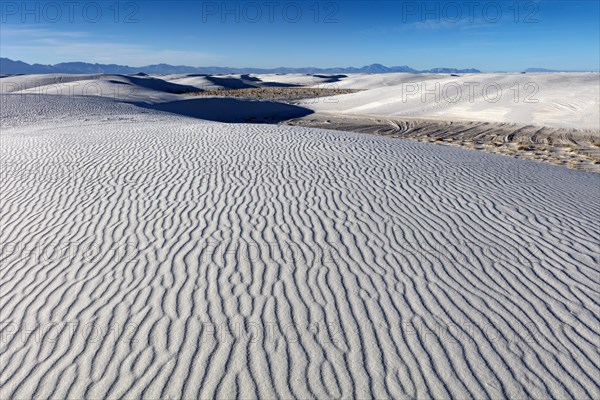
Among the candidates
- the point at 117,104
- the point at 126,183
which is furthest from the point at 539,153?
the point at 117,104

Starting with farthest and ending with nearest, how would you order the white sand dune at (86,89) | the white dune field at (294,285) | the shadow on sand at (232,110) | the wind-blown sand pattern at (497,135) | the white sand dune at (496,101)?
the white sand dune at (86,89), the shadow on sand at (232,110), the white sand dune at (496,101), the wind-blown sand pattern at (497,135), the white dune field at (294,285)

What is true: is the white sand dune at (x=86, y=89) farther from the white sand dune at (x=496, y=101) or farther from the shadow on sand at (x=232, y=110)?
the white sand dune at (x=496, y=101)

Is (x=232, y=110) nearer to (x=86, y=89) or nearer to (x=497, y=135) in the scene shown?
(x=86, y=89)

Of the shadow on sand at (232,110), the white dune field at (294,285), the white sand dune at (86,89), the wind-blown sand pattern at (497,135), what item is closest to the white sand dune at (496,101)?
the wind-blown sand pattern at (497,135)

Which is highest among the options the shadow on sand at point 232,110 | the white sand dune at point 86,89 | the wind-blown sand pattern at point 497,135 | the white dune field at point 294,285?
the white sand dune at point 86,89

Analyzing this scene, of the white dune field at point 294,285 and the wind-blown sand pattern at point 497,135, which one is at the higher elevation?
the wind-blown sand pattern at point 497,135

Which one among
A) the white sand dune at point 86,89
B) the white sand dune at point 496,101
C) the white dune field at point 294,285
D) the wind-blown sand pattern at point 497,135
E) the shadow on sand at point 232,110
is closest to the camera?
the white dune field at point 294,285

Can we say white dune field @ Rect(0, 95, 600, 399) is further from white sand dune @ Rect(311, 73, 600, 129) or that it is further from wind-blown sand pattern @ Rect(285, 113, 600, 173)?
white sand dune @ Rect(311, 73, 600, 129)

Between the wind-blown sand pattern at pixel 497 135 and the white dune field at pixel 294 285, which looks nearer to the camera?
the white dune field at pixel 294 285
